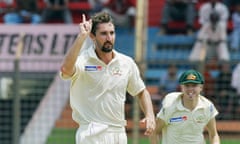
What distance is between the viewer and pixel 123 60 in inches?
364

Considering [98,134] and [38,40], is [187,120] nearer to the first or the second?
[98,134]

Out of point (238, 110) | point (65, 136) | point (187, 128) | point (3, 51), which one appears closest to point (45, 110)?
point (65, 136)

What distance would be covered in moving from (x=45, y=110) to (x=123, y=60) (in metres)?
7.93

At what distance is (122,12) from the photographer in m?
19.5

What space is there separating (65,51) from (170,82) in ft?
8.28

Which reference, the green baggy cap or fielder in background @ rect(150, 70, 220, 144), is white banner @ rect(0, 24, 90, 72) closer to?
fielder in background @ rect(150, 70, 220, 144)

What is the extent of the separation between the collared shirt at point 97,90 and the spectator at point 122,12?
10.3m

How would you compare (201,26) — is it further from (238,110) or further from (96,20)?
(96,20)

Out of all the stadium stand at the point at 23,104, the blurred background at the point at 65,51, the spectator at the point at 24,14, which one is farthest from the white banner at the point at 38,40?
the stadium stand at the point at 23,104

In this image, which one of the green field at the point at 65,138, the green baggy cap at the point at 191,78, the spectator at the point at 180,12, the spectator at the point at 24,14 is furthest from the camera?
the spectator at the point at 24,14

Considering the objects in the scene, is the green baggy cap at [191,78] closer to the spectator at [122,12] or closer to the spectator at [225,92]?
the spectator at [225,92]

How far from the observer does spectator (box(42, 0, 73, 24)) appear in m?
19.5

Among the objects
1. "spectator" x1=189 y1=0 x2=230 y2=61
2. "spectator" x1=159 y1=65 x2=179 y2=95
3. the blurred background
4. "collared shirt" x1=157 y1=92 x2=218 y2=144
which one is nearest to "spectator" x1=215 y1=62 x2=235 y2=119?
the blurred background

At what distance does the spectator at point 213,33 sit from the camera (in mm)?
18216
